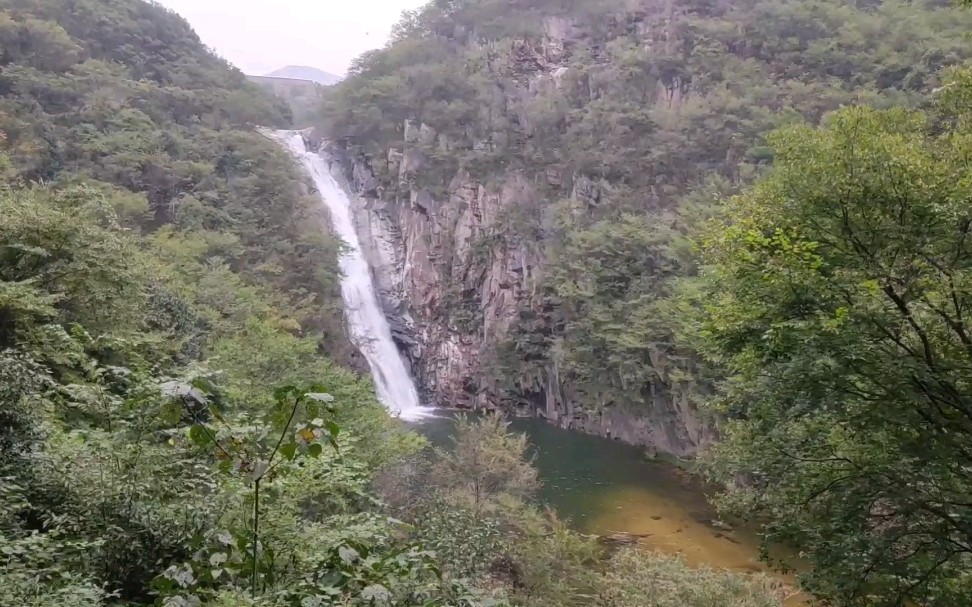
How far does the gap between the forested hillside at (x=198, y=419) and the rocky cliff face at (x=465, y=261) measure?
677 cm

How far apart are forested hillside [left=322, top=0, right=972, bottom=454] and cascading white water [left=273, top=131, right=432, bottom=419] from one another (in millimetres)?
1542

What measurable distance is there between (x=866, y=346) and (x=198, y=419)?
216 inches

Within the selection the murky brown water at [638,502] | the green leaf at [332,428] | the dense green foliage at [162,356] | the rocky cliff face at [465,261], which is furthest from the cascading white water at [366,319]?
the green leaf at [332,428]

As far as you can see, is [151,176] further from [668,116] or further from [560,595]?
[668,116]

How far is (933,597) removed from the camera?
5.54 m

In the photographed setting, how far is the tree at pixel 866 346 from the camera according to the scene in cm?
521

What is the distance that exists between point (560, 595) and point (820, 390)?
4.45 metres

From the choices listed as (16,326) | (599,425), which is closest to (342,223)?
(599,425)

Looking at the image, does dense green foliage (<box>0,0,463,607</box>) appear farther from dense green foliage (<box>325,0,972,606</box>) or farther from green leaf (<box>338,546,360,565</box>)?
dense green foliage (<box>325,0,972,606</box>)

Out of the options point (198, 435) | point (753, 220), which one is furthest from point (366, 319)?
point (198, 435)

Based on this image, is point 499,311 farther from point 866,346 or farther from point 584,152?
point 866,346

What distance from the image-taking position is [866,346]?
17.3ft

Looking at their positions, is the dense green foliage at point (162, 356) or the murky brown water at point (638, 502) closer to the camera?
the dense green foliage at point (162, 356)

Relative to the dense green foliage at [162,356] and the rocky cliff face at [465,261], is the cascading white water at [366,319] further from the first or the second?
the dense green foliage at [162,356]
